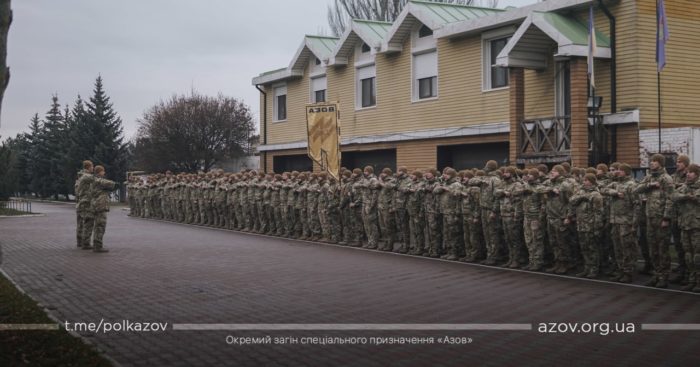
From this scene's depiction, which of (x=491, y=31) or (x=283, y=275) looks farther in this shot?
(x=491, y=31)

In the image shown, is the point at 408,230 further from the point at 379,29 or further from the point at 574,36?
the point at 379,29

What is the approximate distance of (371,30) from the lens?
30.8m

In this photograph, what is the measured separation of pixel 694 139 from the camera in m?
19.0

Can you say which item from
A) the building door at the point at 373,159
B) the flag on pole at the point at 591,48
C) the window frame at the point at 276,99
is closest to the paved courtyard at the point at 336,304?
the flag on pole at the point at 591,48

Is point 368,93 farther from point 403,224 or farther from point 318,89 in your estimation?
point 403,224

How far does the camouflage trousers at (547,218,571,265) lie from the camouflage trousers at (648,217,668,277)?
1901 mm

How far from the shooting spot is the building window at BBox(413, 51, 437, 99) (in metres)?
27.7

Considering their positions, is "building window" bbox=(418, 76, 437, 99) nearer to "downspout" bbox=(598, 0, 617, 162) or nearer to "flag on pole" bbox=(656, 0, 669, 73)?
"downspout" bbox=(598, 0, 617, 162)

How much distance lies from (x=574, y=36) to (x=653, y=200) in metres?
8.81

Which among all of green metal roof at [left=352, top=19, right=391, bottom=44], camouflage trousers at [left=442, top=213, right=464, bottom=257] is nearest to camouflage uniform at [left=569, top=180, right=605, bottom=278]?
camouflage trousers at [left=442, top=213, right=464, bottom=257]

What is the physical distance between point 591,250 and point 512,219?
1.97 meters

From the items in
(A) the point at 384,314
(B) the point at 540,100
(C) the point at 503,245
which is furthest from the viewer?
(B) the point at 540,100

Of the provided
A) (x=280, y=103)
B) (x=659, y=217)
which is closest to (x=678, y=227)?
→ (x=659, y=217)

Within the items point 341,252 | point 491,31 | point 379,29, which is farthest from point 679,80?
point 379,29
